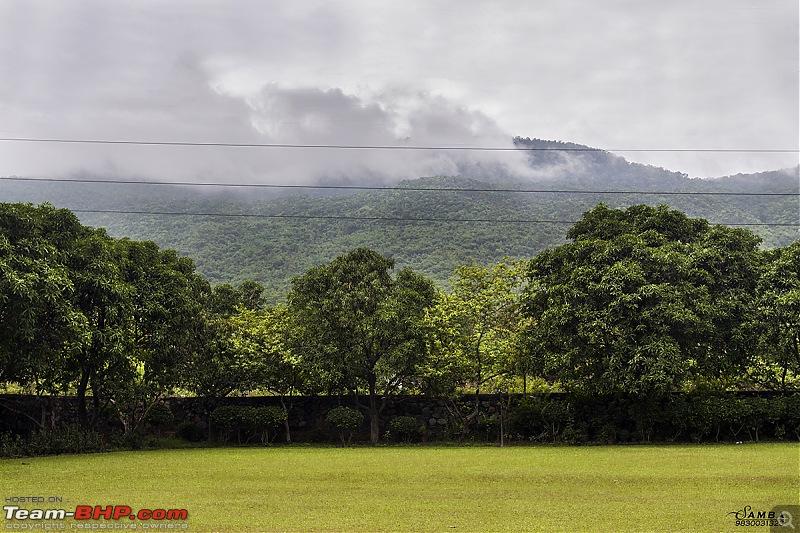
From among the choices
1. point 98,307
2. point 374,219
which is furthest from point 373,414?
point 374,219

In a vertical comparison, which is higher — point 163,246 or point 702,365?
point 163,246

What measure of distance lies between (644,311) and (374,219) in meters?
30.9

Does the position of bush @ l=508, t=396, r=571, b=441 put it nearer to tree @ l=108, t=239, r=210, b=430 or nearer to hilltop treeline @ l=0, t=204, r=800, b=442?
hilltop treeline @ l=0, t=204, r=800, b=442

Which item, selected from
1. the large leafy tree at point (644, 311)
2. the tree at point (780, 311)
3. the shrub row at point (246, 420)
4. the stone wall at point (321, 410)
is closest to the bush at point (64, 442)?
the shrub row at point (246, 420)

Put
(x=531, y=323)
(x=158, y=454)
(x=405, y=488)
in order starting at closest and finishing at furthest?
(x=405, y=488) < (x=158, y=454) < (x=531, y=323)

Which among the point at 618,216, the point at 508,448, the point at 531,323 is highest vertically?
the point at 618,216

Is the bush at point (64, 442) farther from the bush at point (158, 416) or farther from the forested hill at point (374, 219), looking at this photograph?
the forested hill at point (374, 219)

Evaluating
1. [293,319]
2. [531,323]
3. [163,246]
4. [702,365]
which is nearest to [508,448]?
[531,323]

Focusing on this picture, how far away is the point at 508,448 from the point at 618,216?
7.70 m

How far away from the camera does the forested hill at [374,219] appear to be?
1726 inches

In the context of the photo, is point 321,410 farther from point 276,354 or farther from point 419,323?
point 419,323

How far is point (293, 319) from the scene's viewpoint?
2138 cm

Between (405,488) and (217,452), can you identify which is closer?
(405,488)

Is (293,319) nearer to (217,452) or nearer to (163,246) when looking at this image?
(217,452)
